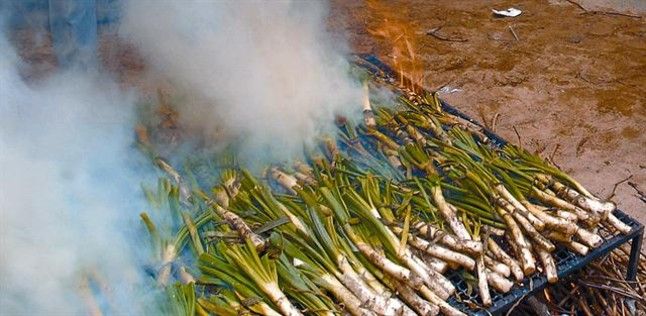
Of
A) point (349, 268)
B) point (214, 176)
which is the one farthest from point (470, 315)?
point (214, 176)

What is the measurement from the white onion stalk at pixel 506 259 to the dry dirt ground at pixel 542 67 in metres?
1.56

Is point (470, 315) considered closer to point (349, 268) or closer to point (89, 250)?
point (349, 268)

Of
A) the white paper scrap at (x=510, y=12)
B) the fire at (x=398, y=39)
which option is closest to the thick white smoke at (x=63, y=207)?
the fire at (x=398, y=39)

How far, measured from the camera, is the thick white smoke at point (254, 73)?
404cm

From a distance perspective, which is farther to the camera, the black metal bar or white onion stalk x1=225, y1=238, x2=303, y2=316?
the black metal bar

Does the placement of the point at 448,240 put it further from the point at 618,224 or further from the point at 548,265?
the point at 618,224

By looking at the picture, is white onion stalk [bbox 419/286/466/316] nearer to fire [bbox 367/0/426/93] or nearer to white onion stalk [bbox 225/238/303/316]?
white onion stalk [bbox 225/238/303/316]

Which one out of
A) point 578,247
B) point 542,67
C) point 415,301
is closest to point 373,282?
point 415,301

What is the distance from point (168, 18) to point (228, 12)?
49cm

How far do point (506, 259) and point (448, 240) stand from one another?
281 mm

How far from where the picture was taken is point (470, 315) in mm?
2793

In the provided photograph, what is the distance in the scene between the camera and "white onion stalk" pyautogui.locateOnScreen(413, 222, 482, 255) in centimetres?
300

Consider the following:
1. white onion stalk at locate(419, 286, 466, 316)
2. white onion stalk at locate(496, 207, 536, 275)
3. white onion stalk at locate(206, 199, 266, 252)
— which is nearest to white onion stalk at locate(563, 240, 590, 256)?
white onion stalk at locate(496, 207, 536, 275)

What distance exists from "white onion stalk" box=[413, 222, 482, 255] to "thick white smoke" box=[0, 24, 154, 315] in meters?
1.34
